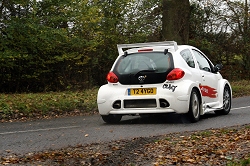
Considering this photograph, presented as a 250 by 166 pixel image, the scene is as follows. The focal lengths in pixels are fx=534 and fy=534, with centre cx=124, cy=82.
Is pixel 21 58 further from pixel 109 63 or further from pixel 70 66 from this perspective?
pixel 109 63

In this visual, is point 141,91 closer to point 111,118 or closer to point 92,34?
point 111,118

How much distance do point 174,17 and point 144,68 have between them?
39.5 feet

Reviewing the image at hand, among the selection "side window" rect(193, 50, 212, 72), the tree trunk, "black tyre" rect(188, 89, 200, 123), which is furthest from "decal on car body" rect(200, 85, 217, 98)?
the tree trunk

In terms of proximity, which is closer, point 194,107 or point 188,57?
point 194,107

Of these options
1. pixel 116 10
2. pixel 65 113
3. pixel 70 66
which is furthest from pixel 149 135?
pixel 116 10

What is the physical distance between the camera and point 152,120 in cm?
1229

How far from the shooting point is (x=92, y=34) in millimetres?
27766

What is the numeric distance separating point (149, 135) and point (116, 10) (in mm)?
22219

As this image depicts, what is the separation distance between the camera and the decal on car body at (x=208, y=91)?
12.2 metres

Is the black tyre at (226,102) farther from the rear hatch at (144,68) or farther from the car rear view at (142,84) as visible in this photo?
the rear hatch at (144,68)

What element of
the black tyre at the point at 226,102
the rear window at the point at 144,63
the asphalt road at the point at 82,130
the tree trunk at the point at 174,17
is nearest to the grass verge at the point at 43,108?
the asphalt road at the point at 82,130

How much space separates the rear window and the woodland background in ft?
34.7

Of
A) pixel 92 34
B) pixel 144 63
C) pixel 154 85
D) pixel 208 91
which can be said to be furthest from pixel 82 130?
pixel 92 34

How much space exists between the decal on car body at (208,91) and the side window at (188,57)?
57 centimetres
